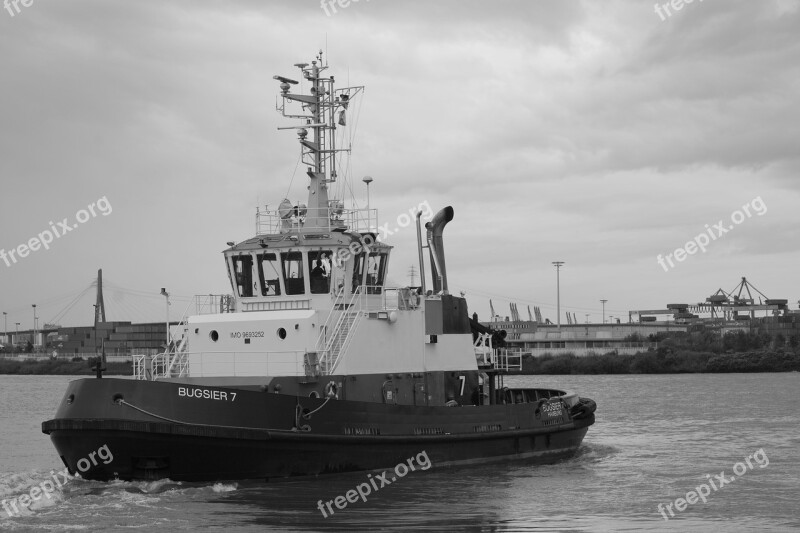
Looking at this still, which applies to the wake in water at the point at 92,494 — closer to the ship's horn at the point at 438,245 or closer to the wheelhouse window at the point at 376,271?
the wheelhouse window at the point at 376,271

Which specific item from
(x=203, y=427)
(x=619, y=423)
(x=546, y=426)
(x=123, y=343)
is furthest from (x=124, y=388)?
(x=123, y=343)

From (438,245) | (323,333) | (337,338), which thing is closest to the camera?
(323,333)

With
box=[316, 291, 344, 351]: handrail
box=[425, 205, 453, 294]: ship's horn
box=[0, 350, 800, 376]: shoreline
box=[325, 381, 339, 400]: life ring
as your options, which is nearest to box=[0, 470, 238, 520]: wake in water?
box=[325, 381, 339, 400]: life ring

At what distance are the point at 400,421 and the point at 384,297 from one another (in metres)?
2.56

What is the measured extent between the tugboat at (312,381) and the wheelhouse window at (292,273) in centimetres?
2

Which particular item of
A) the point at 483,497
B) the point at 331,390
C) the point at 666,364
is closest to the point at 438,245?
the point at 331,390

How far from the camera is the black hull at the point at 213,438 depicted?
14.4 metres

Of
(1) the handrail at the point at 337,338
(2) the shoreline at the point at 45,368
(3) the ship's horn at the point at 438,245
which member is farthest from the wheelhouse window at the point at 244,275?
(2) the shoreline at the point at 45,368

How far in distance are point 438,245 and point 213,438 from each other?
702 centimetres

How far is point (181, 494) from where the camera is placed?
14.3 metres

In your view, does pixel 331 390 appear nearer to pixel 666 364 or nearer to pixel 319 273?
pixel 319 273

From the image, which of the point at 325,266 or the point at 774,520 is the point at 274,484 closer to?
the point at 325,266

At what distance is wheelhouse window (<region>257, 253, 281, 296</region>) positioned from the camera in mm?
17484

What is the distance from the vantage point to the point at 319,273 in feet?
57.0
